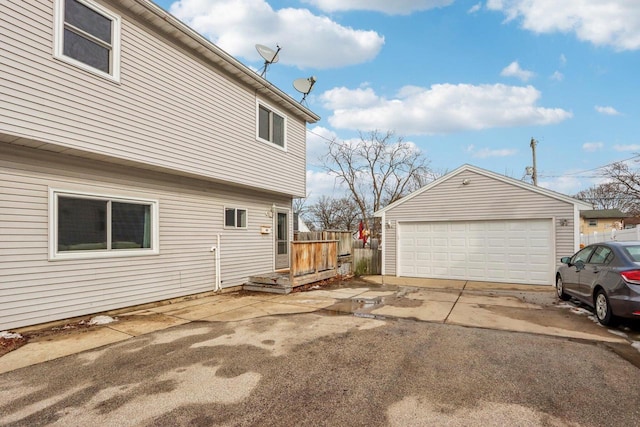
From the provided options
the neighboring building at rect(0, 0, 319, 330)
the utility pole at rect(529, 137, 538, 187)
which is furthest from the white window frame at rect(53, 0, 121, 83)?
the utility pole at rect(529, 137, 538, 187)

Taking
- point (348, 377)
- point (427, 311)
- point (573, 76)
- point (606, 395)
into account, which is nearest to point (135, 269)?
point (348, 377)

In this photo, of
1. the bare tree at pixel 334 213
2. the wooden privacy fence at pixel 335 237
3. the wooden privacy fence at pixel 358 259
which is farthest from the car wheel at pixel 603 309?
the bare tree at pixel 334 213

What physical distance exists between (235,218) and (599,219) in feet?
142

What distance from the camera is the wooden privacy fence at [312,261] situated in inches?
369

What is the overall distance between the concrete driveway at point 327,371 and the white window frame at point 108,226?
124cm

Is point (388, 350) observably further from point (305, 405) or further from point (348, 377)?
point (305, 405)

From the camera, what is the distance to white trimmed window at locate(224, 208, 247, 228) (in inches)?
373

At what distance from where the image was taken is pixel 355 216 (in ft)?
104

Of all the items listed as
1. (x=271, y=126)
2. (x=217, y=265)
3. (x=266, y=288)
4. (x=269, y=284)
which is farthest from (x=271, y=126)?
(x=266, y=288)

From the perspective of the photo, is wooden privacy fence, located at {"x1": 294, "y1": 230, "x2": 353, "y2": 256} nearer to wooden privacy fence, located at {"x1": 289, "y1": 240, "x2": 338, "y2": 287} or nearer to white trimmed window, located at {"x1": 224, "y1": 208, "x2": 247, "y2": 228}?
wooden privacy fence, located at {"x1": 289, "y1": 240, "x2": 338, "y2": 287}

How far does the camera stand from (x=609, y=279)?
5461mm

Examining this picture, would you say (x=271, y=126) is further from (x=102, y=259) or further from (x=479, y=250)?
(x=479, y=250)

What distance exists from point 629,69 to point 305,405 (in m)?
15.5

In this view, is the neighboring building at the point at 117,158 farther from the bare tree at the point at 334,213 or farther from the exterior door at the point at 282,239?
the bare tree at the point at 334,213
